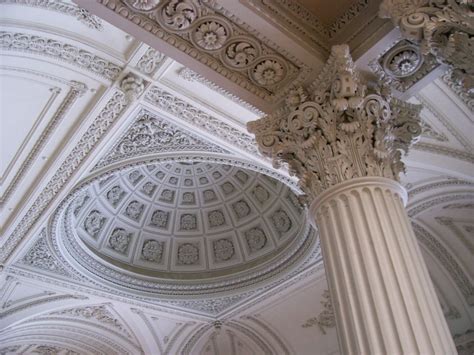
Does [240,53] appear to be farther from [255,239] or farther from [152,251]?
[152,251]

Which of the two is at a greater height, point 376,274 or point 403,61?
point 403,61

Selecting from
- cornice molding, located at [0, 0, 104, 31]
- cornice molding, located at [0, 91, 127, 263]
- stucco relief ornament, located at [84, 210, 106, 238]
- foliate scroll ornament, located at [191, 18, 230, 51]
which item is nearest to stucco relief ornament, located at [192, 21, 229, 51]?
foliate scroll ornament, located at [191, 18, 230, 51]

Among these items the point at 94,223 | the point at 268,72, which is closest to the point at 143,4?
the point at 268,72

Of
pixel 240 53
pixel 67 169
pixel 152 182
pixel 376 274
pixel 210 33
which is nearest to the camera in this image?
pixel 376 274

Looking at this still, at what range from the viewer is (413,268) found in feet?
8.86

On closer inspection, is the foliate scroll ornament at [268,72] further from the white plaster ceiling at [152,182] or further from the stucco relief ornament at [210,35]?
the stucco relief ornament at [210,35]

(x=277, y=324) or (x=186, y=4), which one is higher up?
(x=277, y=324)

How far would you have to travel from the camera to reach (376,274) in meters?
2.64

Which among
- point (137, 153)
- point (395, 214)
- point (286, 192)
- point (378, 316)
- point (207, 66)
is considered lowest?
point (378, 316)

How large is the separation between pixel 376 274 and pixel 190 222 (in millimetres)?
9187

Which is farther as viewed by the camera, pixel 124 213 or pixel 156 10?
pixel 124 213

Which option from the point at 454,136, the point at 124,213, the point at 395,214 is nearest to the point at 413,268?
the point at 395,214

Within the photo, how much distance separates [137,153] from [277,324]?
21.3 ft

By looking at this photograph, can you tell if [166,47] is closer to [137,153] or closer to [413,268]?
[413,268]
